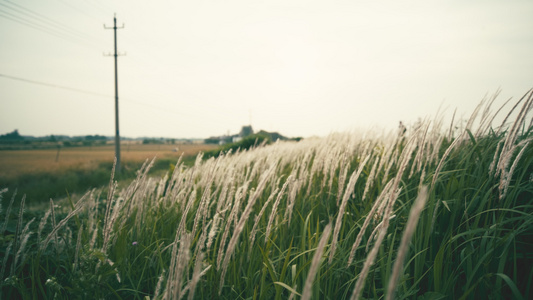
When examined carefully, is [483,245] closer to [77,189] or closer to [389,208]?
[389,208]

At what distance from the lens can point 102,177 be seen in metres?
16.0

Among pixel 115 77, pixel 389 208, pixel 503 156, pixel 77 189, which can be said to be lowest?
pixel 77 189

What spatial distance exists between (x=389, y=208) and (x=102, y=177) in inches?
733

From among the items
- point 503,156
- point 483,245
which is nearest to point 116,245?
point 483,245

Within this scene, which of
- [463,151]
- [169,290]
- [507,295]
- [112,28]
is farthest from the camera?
[112,28]

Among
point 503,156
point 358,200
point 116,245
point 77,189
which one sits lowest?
point 77,189

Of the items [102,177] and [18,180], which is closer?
[18,180]

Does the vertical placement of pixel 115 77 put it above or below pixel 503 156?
above

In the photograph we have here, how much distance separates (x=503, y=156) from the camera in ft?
4.12

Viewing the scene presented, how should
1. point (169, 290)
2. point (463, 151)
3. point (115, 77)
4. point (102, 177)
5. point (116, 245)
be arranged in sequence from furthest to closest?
1. point (115, 77)
2. point (102, 177)
3. point (463, 151)
4. point (116, 245)
5. point (169, 290)

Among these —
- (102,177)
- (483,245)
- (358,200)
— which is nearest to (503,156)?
(483,245)

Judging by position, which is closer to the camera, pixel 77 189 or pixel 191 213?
pixel 191 213

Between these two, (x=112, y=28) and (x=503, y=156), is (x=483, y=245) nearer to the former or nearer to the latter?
(x=503, y=156)

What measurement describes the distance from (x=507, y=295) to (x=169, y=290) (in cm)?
153
